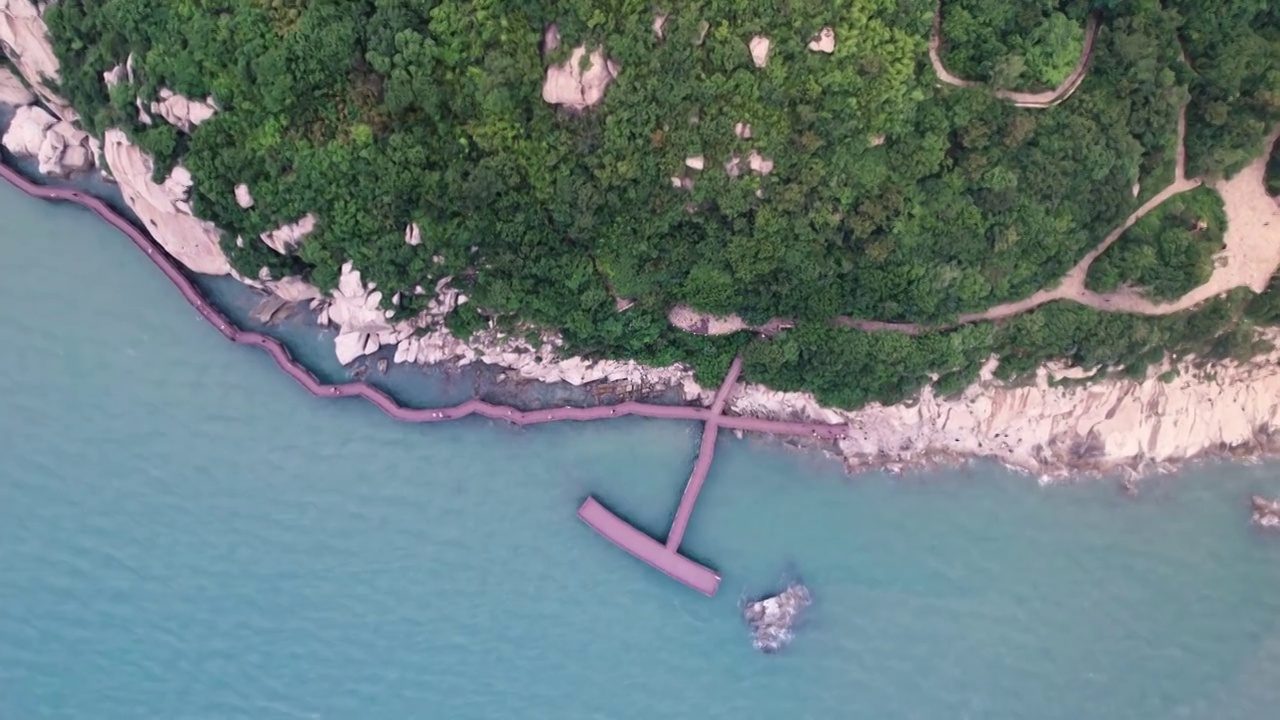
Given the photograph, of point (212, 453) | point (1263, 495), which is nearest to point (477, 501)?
point (212, 453)

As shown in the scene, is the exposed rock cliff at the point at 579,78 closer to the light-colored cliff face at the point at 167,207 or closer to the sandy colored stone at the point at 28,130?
the light-colored cliff face at the point at 167,207

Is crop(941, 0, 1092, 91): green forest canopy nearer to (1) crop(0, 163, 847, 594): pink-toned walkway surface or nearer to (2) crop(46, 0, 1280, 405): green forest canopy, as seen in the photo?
(2) crop(46, 0, 1280, 405): green forest canopy

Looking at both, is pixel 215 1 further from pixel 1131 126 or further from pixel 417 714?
pixel 1131 126

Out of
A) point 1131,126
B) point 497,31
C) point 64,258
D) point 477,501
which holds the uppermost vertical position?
point 1131,126

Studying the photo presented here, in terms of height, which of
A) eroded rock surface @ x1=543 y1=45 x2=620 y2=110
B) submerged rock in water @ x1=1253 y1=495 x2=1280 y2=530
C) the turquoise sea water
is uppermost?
eroded rock surface @ x1=543 y1=45 x2=620 y2=110

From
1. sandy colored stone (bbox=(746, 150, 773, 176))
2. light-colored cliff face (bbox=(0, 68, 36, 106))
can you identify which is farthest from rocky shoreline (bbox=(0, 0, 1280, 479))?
sandy colored stone (bbox=(746, 150, 773, 176))

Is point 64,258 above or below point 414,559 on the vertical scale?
above
